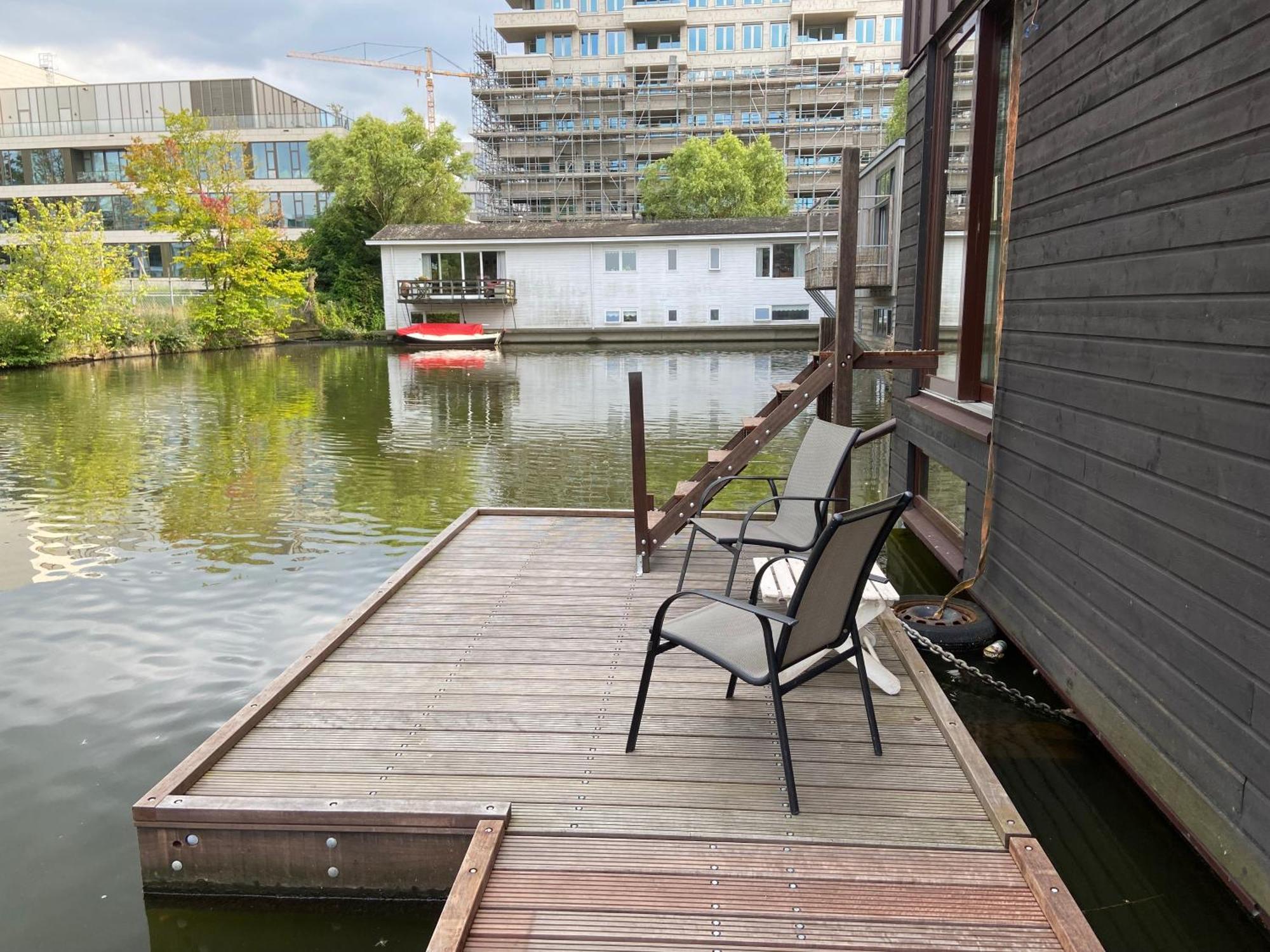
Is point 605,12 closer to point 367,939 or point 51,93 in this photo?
point 51,93

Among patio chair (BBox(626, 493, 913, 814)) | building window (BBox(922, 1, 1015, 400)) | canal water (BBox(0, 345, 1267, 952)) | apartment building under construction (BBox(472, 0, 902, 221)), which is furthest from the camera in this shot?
apartment building under construction (BBox(472, 0, 902, 221))

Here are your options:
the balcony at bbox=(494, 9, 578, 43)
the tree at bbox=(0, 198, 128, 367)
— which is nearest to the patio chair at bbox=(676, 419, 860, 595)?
the tree at bbox=(0, 198, 128, 367)

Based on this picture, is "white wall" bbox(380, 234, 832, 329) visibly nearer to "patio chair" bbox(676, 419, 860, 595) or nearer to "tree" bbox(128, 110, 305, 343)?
"tree" bbox(128, 110, 305, 343)

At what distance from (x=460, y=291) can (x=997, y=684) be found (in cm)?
2813

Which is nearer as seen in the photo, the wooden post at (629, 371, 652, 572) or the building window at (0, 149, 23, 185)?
the wooden post at (629, 371, 652, 572)

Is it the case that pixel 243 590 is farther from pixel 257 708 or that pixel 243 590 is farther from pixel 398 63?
pixel 398 63

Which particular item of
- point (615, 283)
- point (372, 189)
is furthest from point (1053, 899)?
point (372, 189)

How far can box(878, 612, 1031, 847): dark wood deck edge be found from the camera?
245 centimetres

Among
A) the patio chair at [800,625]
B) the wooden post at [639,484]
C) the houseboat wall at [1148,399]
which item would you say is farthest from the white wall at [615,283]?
the patio chair at [800,625]

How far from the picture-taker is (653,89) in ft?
185

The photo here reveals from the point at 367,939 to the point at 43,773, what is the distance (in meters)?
1.94

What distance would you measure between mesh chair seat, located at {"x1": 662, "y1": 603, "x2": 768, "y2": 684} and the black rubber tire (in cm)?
175

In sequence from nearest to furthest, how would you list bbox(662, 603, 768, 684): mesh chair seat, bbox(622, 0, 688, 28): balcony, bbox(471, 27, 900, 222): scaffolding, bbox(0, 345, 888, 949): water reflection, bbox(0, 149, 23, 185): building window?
1. bbox(662, 603, 768, 684): mesh chair seat
2. bbox(0, 345, 888, 949): water reflection
3. bbox(0, 149, 23, 185): building window
4. bbox(471, 27, 900, 222): scaffolding
5. bbox(622, 0, 688, 28): balcony

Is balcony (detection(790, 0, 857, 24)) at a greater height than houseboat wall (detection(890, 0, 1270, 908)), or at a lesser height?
greater
